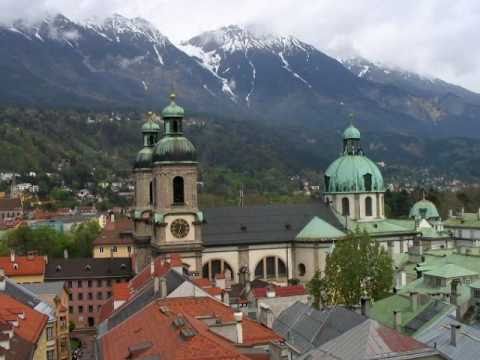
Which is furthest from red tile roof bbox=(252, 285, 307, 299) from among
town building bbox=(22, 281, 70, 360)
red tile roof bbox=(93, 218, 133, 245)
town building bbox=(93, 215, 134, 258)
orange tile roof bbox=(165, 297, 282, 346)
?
town building bbox=(93, 215, 134, 258)

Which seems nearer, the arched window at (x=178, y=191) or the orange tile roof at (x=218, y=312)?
the orange tile roof at (x=218, y=312)

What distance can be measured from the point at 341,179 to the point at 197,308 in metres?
54.1

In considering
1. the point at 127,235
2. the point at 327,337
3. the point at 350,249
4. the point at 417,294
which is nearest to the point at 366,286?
the point at 350,249

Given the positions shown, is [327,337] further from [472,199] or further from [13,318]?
[472,199]

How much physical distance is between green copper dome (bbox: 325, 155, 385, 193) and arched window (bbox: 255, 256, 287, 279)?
1431cm

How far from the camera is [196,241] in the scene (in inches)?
3142

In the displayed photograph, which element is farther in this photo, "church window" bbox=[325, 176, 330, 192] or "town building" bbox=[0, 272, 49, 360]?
"church window" bbox=[325, 176, 330, 192]

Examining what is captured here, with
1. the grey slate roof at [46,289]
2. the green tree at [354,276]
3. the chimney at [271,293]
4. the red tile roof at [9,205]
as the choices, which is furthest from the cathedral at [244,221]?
the red tile roof at [9,205]

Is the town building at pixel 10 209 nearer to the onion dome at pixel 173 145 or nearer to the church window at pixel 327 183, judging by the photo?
the church window at pixel 327 183

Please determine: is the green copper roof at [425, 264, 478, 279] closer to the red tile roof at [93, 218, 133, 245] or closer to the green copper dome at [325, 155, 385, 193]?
the green copper dome at [325, 155, 385, 193]

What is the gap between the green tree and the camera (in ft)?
201

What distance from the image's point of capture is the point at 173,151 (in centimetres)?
7925

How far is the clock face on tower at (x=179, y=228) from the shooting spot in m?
79.3

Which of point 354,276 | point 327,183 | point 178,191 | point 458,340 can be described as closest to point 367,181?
point 327,183
